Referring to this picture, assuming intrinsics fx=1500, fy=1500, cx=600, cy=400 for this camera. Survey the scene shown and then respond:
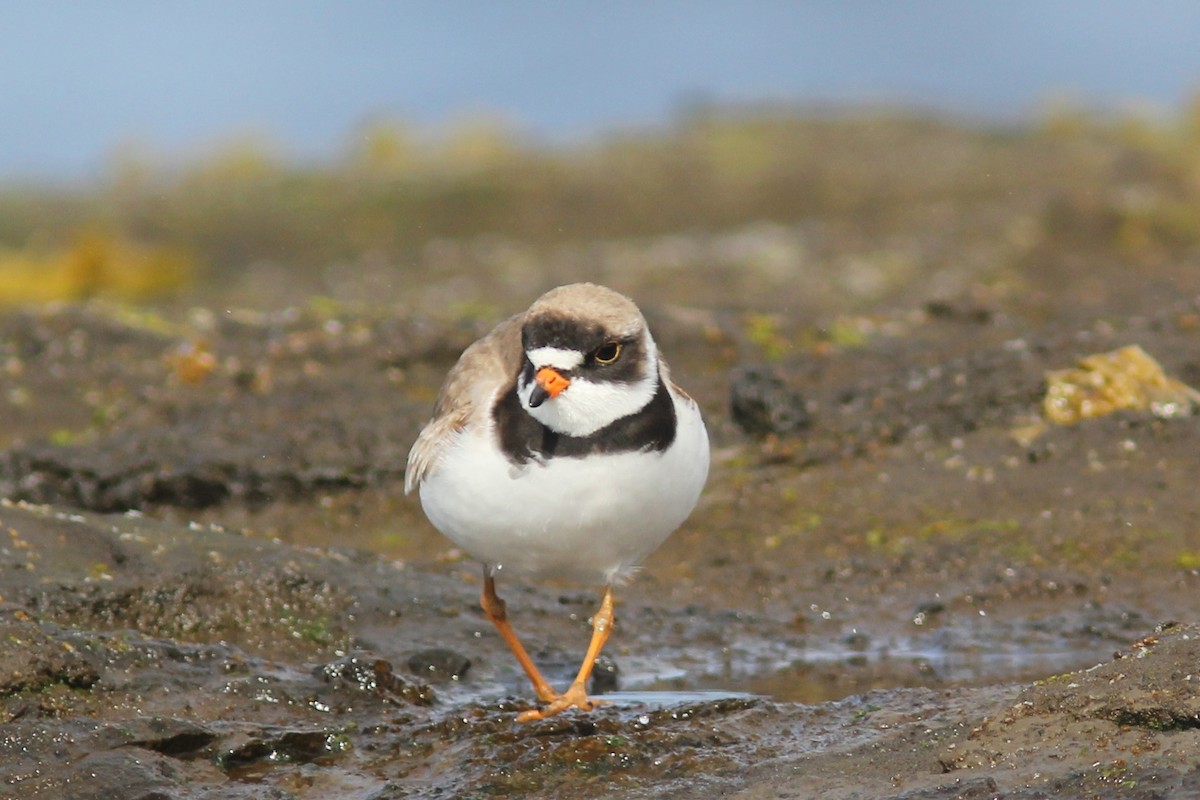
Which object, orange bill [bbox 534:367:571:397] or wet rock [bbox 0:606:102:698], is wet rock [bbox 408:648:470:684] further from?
orange bill [bbox 534:367:571:397]

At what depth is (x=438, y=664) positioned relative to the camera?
580 cm

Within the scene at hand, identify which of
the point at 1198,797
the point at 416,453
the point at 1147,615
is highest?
the point at 416,453

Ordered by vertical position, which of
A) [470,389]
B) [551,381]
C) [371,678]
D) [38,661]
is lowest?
[371,678]

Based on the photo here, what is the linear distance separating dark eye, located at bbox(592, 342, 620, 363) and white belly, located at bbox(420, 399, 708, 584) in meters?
0.32

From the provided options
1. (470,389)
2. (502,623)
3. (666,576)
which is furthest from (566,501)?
(666,576)

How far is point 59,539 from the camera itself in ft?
20.0

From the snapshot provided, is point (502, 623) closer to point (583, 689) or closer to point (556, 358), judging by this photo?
point (583, 689)

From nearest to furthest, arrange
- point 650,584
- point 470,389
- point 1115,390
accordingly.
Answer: point 470,389 → point 650,584 → point 1115,390

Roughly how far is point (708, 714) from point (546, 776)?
75 cm

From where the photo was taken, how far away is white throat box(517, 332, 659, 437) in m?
4.87

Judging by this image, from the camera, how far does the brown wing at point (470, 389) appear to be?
5285 mm

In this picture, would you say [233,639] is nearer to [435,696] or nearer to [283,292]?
[435,696]

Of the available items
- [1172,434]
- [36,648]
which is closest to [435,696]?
[36,648]

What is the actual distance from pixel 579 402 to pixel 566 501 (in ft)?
1.09
